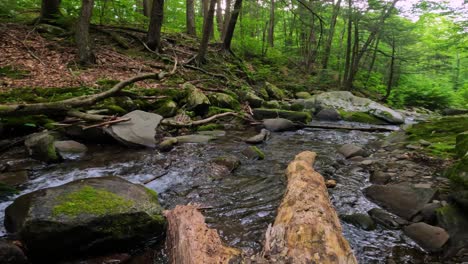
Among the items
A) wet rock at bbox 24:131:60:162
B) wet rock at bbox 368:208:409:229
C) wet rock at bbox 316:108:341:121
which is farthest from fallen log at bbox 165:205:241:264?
wet rock at bbox 316:108:341:121

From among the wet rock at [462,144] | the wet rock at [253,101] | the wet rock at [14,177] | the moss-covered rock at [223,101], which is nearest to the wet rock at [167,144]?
the wet rock at [14,177]

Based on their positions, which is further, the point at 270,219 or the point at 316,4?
the point at 316,4

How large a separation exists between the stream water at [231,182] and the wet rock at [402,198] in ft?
0.58

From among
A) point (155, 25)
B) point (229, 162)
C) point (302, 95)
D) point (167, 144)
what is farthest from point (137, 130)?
point (302, 95)

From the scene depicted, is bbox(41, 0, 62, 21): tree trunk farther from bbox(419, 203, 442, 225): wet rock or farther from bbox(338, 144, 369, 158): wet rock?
bbox(419, 203, 442, 225): wet rock

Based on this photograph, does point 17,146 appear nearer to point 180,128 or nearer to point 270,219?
point 180,128

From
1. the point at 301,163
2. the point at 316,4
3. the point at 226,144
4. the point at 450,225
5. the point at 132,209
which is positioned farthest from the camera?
the point at 316,4

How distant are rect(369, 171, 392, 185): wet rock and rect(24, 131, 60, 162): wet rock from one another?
5.44 m

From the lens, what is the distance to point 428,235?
3312 millimetres

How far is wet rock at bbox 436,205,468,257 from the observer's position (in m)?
3.08

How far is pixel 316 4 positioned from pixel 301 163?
42.0 feet

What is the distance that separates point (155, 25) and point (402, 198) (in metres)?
9.92

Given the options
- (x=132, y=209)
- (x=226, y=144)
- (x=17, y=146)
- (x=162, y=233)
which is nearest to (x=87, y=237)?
(x=132, y=209)

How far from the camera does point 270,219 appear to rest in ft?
12.5
